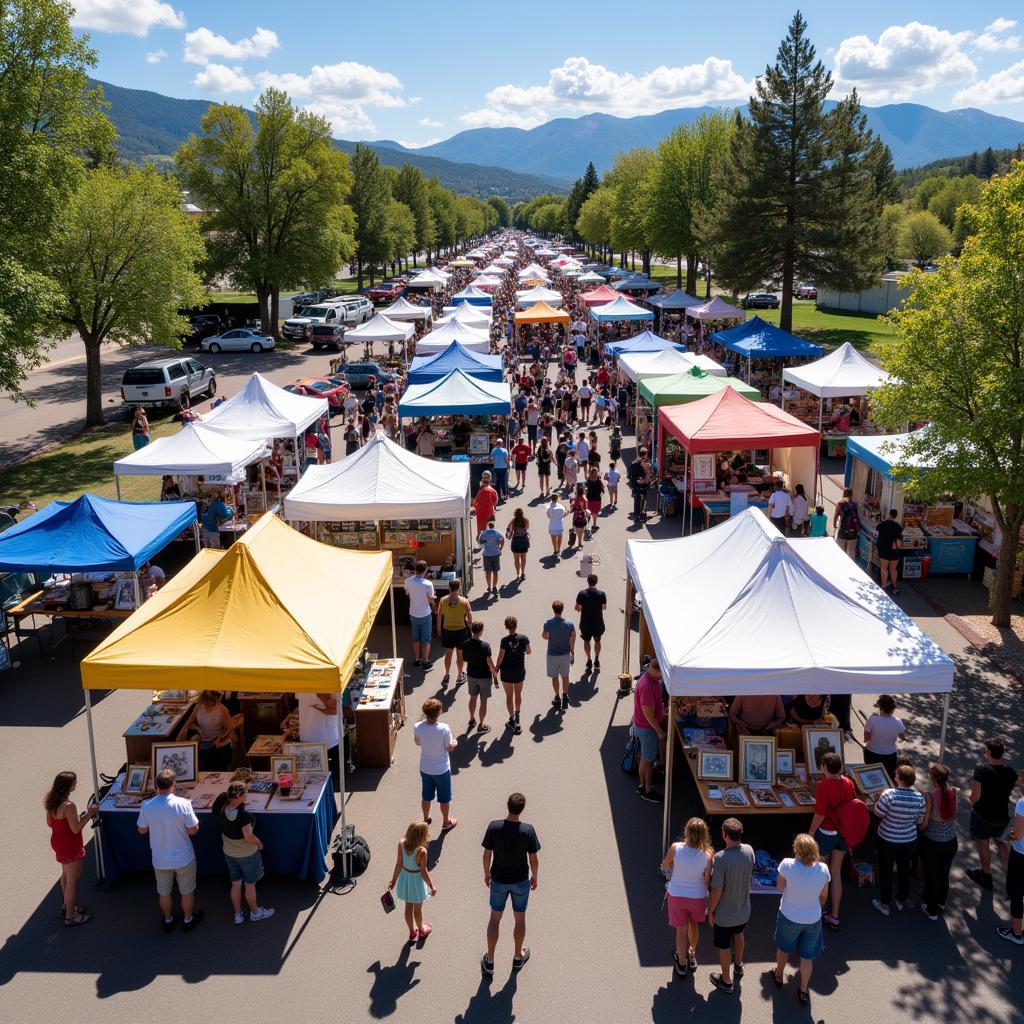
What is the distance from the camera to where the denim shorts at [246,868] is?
269 inches

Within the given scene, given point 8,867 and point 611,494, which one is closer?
point 8,867

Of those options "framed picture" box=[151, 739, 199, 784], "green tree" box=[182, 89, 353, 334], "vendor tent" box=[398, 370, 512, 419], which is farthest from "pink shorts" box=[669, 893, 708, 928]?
"green tree" box=[182, 89, 353, 334]

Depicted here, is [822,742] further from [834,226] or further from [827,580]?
[834,226]

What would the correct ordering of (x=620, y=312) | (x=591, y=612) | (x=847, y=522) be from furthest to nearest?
(x=620, y=312), (x=847, y=522), (x=591, y=612)

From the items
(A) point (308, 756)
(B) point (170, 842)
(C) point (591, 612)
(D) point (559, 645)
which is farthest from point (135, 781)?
(C) point (591, 612)

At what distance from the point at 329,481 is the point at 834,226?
30.3 metres

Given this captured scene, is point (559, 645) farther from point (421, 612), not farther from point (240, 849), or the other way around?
point (240, 849)

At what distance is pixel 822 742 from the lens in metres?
8.05

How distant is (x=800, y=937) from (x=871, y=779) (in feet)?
6.69

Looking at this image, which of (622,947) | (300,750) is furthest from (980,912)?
(300,750)

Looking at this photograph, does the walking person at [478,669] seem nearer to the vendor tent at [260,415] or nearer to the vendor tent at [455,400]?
the vendor tent at [260,415]

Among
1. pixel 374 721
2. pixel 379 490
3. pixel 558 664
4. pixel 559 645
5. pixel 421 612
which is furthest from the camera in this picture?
pixel 379 490

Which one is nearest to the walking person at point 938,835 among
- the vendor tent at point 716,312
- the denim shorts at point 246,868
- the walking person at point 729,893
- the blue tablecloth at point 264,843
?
the walking person at point 729,893

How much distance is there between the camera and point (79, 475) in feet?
71.3
